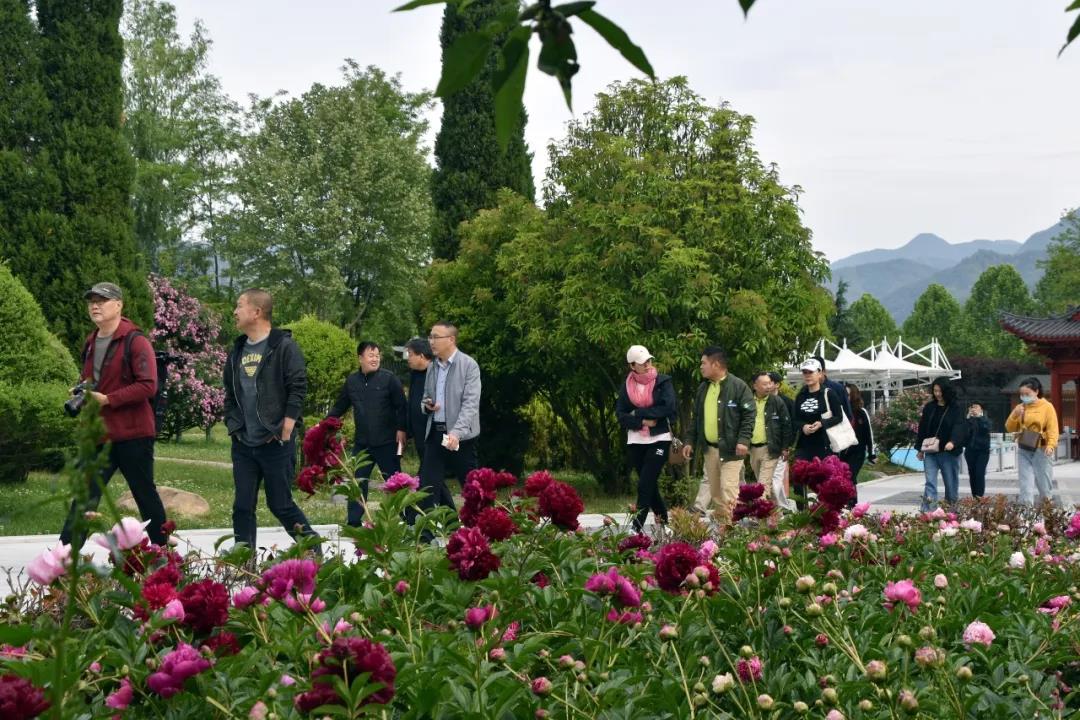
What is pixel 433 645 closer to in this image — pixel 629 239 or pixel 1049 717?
pixel 1049 717

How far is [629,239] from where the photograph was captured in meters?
15.6

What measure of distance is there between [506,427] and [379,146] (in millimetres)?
25045

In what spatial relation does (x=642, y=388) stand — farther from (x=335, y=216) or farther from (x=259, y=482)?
(x=335, y=216)

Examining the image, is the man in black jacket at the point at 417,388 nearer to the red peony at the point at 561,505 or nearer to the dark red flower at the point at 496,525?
the red peony at the point at 561,505

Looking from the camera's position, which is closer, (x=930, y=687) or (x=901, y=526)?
(x=930, y=687)

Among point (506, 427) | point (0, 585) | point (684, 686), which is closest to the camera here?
point (684, 686)

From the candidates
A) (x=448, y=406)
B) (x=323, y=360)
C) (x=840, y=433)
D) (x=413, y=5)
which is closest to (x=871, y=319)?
(x=323, y=360)

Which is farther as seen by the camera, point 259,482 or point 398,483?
point 259,482

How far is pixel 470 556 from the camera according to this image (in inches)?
124

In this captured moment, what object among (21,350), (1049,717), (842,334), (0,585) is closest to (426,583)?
(1049,717)

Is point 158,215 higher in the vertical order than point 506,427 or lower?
higher

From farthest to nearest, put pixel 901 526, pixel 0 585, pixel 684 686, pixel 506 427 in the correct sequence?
pixel 506 427 → pixel 0 585 → pixel 901 526 → pixel 684 686

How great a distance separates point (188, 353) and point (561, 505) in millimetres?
24509

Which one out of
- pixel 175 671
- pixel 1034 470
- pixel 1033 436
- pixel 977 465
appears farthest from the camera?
pixel 977 465
